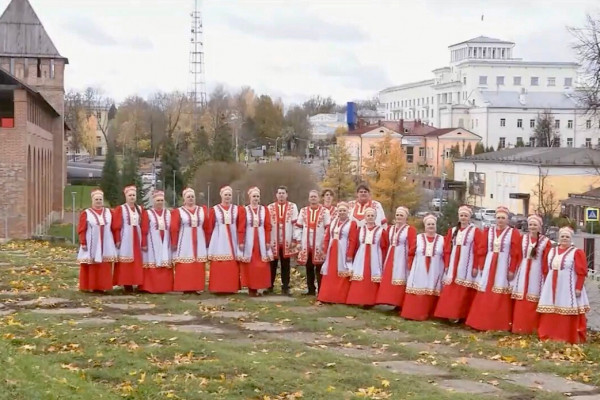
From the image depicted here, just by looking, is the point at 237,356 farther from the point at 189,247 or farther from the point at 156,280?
the point at 156,280

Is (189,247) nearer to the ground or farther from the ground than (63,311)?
farther from the ground

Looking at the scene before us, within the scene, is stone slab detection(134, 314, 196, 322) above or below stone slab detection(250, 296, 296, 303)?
below

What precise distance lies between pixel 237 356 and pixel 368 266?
212 inches

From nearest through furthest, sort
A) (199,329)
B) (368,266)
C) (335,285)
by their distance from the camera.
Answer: (199,329)
(368,266)
(335,285)

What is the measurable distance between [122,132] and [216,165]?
51.5 meters

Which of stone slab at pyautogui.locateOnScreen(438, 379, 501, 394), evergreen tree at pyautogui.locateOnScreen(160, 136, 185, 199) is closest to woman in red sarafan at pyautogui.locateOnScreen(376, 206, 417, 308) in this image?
stone slab at pyautogui.locateOnScreen(438, 379, 501, 394)

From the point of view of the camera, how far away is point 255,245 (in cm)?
1659

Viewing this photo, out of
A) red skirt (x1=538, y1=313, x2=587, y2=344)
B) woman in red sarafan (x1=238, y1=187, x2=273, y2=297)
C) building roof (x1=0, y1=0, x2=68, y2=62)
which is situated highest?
building roof (x1=0, y1=0, x2=68, y2=62)

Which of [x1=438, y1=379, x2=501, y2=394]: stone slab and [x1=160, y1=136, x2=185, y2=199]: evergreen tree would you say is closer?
[x1=438, y1=379, x2=501, y2=394]: stone slab

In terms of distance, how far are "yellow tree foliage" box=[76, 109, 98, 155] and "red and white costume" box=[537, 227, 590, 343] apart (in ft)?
409

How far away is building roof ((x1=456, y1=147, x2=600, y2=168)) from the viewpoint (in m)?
68.1

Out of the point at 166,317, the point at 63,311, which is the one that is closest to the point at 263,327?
the point at 166,317

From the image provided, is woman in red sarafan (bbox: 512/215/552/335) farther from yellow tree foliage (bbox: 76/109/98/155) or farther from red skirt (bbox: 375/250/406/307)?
yellow tree foliage (bbox: 76/109/98/155)

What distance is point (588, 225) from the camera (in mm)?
47875
